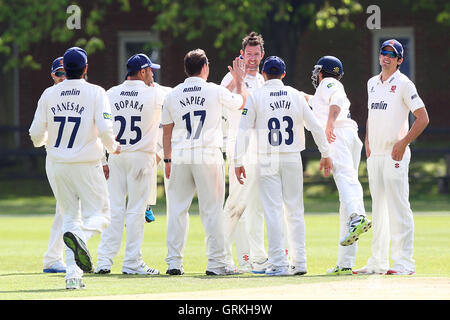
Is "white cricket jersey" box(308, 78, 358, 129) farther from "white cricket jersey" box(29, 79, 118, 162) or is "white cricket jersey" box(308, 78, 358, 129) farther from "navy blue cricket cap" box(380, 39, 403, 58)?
"white cricket jersey" box(29, 79, 118, 162)

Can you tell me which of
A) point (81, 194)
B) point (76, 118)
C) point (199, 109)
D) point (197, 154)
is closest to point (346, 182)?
point (197, 154)

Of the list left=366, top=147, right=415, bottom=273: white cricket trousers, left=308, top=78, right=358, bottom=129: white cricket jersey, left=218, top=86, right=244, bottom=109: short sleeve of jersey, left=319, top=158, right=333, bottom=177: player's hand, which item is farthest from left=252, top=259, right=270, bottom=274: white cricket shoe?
left=218, top=86, right=244, bottom=109: short sleeve of jersey

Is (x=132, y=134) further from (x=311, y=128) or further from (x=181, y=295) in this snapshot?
(x=181, y=295)

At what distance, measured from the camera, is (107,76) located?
3409 cm

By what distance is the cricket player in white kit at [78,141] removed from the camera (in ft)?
35.1

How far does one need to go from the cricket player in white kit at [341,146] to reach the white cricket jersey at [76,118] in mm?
2855

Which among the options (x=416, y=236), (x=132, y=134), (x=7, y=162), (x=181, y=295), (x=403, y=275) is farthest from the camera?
(x=7, y=162)

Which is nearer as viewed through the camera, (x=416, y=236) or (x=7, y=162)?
(x=416, y=236)

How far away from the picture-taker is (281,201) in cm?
1191

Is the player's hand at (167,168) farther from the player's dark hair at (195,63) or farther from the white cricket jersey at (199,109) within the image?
the player's dark hair at (195,63)

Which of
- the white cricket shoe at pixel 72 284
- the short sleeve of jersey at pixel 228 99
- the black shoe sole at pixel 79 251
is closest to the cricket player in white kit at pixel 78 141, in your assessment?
the black shoe sole at pixel 79 251

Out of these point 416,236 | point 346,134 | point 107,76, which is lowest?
point 416,236

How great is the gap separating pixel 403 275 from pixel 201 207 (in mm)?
2417

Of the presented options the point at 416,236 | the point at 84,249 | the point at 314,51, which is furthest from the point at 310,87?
the point at 84,249
